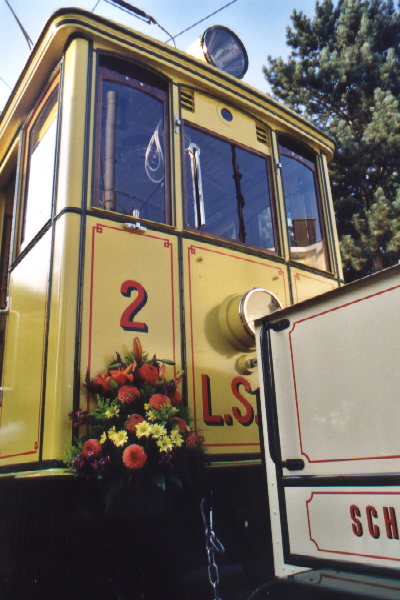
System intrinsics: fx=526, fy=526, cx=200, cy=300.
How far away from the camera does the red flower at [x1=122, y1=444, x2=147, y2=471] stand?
2277mm

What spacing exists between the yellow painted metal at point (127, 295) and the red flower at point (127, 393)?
8.7 inches

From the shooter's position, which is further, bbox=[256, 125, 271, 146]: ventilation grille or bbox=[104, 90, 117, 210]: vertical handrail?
bbox=[256, 125, 271, 146]: ventilation grille

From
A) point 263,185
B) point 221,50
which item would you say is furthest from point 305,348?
point 221,50

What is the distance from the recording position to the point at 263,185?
4086mm

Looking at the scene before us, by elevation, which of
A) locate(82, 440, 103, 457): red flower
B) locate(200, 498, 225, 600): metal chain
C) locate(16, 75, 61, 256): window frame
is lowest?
locate(200, 498, 225, 600): metal chain

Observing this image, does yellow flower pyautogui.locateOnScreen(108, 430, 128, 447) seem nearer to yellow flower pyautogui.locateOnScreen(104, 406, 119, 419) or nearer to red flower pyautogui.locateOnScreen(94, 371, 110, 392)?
yellow flower pyautogui.locateOnScreen(104, 406, 119, 419)

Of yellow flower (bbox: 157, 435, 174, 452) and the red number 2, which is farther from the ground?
the red number 2

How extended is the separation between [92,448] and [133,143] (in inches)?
85.4

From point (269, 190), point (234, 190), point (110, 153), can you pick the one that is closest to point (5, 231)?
point (110, 153)

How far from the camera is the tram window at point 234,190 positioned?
12.4 ft

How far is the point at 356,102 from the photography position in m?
12.1

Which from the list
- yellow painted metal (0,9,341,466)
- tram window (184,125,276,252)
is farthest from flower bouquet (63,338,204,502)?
tram window (184,125,276,252)

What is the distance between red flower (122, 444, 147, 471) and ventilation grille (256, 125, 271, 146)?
8.95 ft

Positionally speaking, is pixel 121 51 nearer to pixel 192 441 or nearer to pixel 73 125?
pixel 73 125
